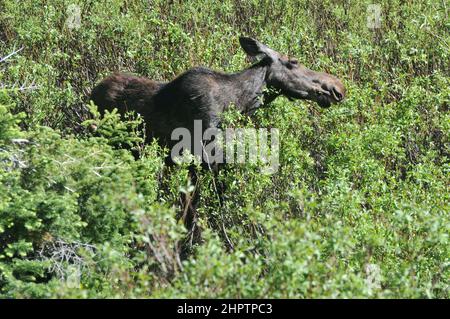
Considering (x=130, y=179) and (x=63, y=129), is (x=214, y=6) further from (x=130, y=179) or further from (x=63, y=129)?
(x=130, y=179)

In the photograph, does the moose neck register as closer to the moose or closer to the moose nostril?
the moose

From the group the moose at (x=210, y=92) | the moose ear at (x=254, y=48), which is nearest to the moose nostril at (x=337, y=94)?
the moose at (x=210, y=92)

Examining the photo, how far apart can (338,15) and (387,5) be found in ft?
2.84

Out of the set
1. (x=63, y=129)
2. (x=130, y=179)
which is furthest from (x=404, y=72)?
(x=130, y=179)

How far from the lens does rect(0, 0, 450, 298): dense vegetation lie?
5703 millimetres

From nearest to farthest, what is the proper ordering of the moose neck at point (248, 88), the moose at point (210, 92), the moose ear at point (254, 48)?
the moose at point (210, 92) < the moose neck at point (248, 88) < the moose ear at point (254, 48)

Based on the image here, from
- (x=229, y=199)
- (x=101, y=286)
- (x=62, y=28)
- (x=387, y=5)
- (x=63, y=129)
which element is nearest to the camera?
(x=101, y=286)

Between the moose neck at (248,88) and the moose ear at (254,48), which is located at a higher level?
the moose ear at (254,48)

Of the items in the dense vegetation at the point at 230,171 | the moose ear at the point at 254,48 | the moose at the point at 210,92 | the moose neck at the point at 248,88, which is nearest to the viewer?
the dense vegetation at the point at 230,171

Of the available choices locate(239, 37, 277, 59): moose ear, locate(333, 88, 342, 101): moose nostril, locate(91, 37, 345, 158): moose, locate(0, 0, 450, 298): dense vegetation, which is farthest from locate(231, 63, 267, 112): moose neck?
locate(333, 88, 342, 101): moose nostril

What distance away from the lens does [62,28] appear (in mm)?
12117

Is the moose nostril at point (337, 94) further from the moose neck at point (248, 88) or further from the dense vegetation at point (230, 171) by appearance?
the moose neck at point (248, 88)

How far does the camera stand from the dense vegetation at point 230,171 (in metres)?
5.70

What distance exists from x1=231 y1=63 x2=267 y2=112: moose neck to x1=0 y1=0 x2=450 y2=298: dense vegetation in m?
0.13
